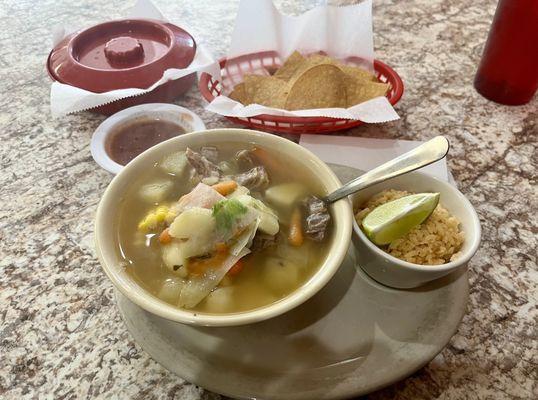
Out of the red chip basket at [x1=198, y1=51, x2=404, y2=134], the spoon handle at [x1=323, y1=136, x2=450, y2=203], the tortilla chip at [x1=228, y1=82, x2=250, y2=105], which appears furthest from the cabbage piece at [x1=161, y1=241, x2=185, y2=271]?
the tortilla chip at [x1=228, y1=82, x2=250, y2=105]

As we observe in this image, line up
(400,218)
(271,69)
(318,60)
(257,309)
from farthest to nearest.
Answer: (271,69)
(318,60)
(400,218)
(257,309)

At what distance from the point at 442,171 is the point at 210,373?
938 mm

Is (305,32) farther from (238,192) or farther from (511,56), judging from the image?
(238,192)

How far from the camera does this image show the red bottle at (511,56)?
1.57 meters

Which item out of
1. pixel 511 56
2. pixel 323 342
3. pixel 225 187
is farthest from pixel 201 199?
pixel 511 56

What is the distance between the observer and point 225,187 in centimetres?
113

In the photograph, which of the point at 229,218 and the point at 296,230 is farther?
the point at 296,230

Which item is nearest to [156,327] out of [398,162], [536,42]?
[398,162]

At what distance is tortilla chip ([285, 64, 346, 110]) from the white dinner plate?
2.27 feet

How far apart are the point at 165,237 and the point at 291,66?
996 mm

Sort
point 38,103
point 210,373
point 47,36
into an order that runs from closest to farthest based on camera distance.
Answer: point 210,373
point 38,103
point 47,36

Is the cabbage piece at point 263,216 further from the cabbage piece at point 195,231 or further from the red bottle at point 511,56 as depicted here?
the red bottle at point 511,56

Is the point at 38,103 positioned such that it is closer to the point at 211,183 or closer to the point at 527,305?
the point at 211,183

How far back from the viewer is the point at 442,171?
1.44 m
